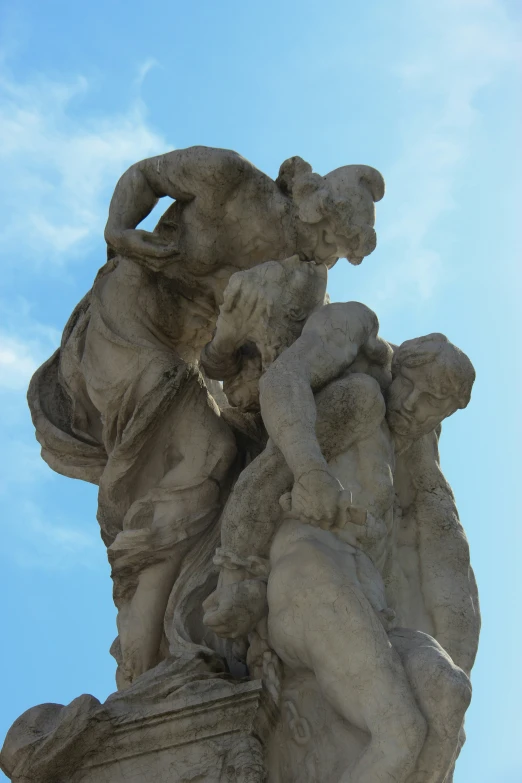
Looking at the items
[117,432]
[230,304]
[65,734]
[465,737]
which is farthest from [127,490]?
[465,737]

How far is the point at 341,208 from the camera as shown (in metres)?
7.11

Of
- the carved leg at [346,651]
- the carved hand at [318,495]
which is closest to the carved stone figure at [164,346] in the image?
the carved leg at [346,651]

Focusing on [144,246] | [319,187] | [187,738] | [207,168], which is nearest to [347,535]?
[187,738]

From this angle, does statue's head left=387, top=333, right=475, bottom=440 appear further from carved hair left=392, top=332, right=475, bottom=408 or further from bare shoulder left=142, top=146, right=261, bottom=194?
bare shoulder left=142, top=146, right=261, bottom=194

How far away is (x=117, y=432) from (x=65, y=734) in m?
1.62

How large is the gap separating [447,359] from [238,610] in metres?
1.39

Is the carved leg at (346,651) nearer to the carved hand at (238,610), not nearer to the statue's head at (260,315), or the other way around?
the carved hand at (238,610)

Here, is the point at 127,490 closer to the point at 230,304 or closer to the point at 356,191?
the point at 230,304

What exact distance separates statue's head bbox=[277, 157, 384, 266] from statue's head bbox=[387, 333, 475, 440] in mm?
569

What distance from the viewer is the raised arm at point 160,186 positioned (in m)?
7.37

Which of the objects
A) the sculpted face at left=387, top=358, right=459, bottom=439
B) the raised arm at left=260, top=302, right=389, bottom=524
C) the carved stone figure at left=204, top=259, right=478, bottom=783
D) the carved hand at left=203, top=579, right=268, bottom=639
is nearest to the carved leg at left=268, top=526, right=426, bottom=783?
the carved stone figure at left=204, top=259, right=478, bottom=783

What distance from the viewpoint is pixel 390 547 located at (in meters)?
6.80

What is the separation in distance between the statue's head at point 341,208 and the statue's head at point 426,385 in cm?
57

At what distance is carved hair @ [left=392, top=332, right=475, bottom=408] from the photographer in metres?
6.72
